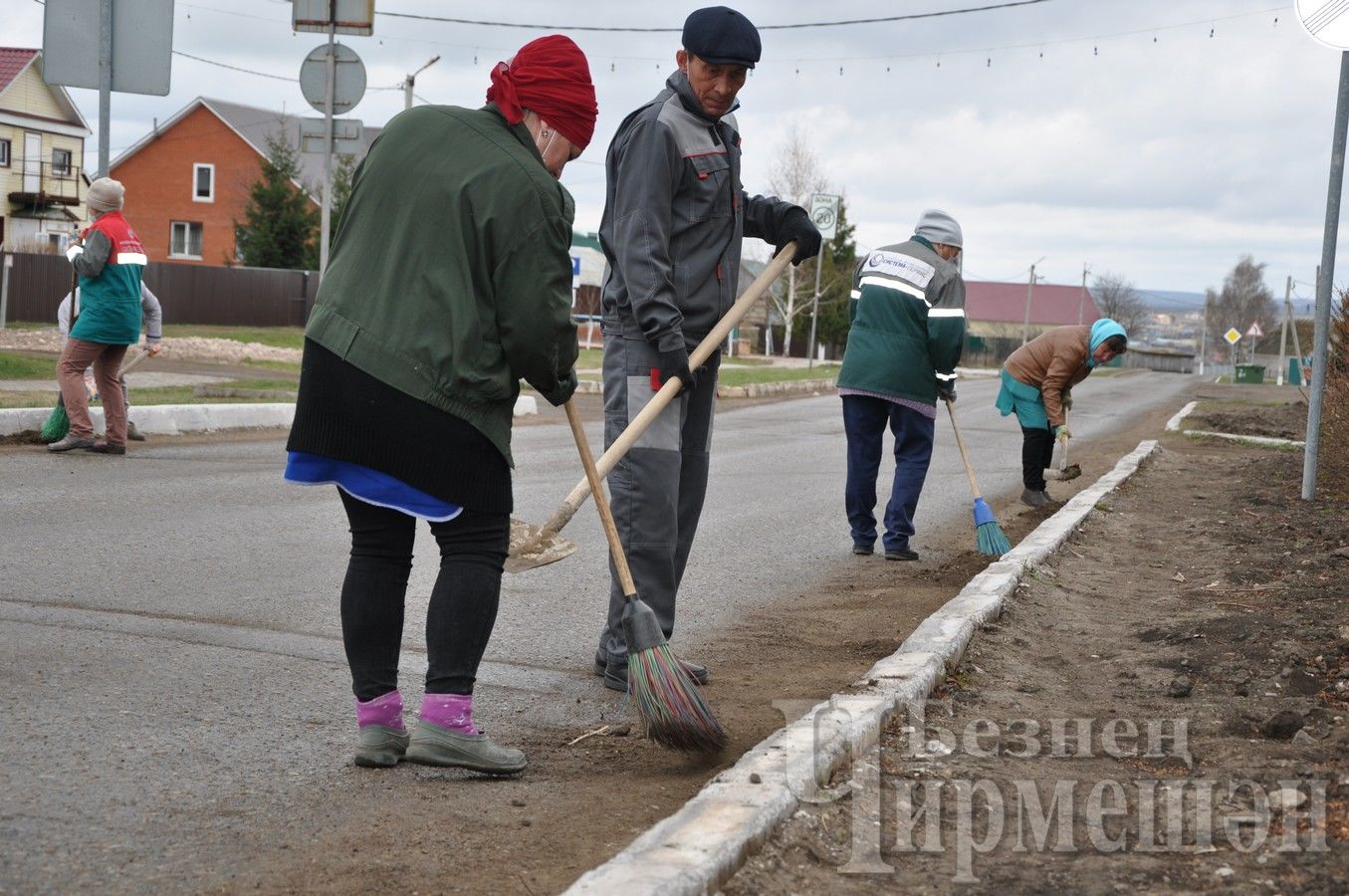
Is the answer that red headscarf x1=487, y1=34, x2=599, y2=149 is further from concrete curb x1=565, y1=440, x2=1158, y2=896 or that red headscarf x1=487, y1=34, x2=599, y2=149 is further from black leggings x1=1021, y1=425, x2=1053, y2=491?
black leggings x1=1021, y1=425, x2=1053, y2=491

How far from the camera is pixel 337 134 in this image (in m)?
13.8

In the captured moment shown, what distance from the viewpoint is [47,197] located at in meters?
49.5

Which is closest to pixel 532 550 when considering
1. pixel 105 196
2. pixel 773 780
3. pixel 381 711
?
pixel 381 711

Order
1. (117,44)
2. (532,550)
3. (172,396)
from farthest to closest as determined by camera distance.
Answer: (172,396) → (117,44) → (532,550)

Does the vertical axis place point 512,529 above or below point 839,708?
above

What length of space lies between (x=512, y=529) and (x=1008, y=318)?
117m

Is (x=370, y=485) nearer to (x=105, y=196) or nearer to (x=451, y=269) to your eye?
(x=451, y=269)

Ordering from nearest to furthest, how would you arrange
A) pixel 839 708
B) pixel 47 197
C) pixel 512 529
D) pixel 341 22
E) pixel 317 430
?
1. pixel 317 430
2. pixel 839 708
3. pixel 512 529
4. pixel 341 22
5. pixel 47 197

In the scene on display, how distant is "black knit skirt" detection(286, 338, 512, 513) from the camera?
10.6 ft

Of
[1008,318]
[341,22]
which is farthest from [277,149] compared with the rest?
[1008,318]

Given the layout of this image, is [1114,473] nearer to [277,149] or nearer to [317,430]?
[317,430]

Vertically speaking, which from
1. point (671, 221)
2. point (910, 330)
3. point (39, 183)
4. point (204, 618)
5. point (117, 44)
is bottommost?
point (204, 618)

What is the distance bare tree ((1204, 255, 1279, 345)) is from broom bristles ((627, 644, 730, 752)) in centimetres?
12653

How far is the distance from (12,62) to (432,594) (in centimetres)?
5128
